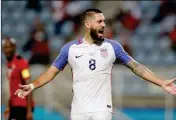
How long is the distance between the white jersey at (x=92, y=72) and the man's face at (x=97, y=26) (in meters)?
0.15

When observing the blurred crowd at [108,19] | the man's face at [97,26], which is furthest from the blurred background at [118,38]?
the man's face at [97,26]

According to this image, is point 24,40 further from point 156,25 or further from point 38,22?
point 156,25

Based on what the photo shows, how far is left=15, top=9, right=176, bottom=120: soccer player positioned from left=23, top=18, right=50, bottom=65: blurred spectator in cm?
983

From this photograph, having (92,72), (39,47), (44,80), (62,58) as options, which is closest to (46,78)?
(44,80)

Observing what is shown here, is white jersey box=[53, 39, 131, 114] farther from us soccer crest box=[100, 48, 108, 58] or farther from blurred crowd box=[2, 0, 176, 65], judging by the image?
blurred crowd box=[2, 0, 176, 65]

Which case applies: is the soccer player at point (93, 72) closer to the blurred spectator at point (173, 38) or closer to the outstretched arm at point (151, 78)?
the outstretched arm at point (151, 78)

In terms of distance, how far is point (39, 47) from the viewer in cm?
1689

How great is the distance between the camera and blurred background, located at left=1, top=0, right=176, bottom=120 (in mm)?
15258

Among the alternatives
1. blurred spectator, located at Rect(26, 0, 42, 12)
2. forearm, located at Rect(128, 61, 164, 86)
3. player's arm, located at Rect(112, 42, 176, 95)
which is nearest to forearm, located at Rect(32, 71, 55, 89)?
player's arm, located at Rect(112, 42, 176, 95)

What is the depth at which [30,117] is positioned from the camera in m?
9.15

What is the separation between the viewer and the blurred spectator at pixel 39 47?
16.7 m

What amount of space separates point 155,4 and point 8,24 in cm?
416

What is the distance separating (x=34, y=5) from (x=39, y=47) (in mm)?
2601

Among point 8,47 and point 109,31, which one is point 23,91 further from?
point 109,31
